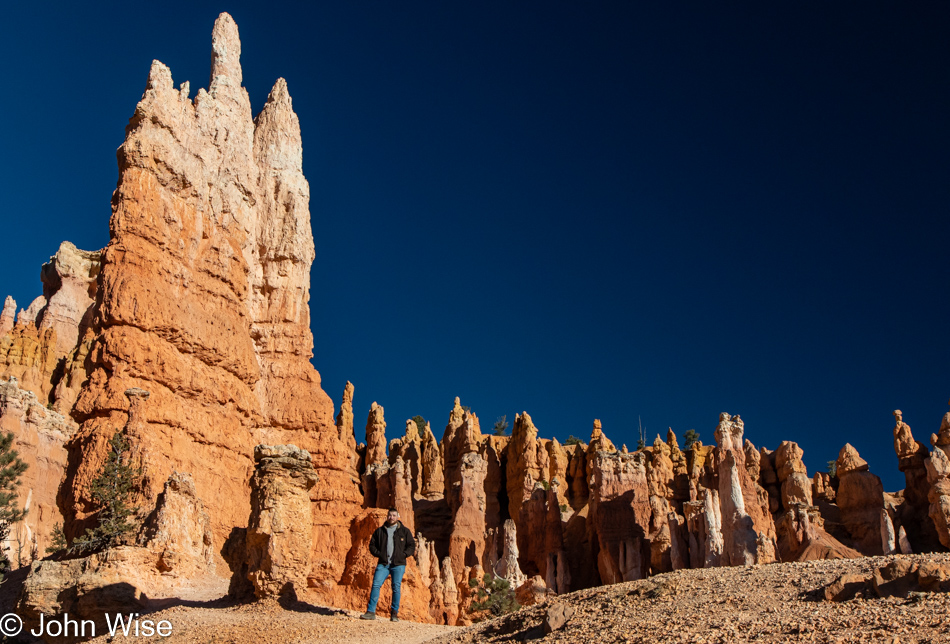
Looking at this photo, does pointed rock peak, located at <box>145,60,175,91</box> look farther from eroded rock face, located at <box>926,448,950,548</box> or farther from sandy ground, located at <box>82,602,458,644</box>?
eroded rock face, located at <box>926,448,950,548</box>

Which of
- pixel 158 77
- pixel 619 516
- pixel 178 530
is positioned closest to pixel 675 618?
pixel 178 530

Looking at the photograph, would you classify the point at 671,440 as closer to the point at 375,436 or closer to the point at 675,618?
the point at 375,436

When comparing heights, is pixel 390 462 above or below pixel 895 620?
above

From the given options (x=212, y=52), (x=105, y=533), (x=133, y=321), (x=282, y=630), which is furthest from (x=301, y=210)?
(x=282, y=630)

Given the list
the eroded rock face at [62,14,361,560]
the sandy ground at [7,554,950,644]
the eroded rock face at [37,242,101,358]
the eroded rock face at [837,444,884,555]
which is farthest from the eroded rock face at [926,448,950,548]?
the eroded rock face at [37,242,101,358]

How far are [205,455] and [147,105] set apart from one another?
15080 millimetres

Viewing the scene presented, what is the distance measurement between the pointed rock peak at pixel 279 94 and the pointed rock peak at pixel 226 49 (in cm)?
346

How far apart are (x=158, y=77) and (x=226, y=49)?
8.84 meters

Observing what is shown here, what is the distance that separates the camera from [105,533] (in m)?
20.9

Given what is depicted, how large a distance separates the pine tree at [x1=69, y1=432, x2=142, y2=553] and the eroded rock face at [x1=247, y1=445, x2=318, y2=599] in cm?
582

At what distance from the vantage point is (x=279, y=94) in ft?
158

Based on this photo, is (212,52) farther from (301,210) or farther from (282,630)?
(282,630)

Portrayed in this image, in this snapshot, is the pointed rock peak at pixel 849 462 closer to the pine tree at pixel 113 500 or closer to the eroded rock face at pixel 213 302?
the eroded rock face at pixel 213 302

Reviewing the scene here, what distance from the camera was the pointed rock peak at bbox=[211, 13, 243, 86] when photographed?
43.7 meters
